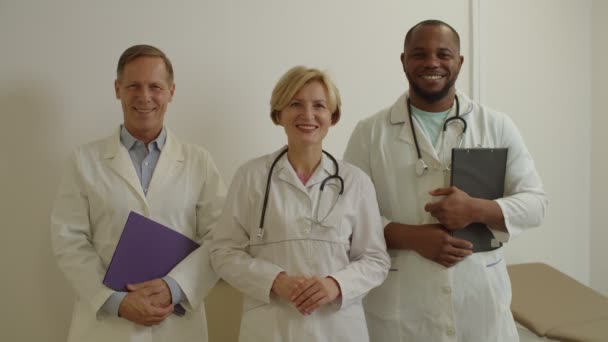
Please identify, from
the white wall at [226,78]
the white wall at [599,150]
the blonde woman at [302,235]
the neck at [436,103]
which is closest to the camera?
the blonde woman at [302,235]

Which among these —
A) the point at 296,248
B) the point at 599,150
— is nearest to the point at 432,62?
the point at 296,248

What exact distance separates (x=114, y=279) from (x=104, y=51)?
1001mm

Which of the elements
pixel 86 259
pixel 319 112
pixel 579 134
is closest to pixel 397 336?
pixel 319 112

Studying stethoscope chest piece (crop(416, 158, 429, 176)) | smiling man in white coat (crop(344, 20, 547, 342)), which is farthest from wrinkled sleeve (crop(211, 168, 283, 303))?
stethoscope chest piece (crop(416, 158, 429, 176))

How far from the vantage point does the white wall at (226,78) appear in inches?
75.6

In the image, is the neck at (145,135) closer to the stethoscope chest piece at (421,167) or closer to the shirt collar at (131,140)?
the shirt collar at (131,140)

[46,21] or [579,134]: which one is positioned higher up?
[46,21]

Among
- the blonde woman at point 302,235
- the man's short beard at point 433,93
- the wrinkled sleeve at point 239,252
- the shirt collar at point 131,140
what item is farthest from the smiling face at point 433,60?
the shirt collar at point 131,140

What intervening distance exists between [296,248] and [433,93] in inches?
28.7

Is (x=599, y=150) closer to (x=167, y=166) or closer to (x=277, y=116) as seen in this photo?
(x=277, y=116)

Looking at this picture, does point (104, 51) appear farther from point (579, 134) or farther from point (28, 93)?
point (579, 134)

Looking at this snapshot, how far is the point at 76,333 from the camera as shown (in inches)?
61.4

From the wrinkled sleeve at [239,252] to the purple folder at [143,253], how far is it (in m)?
0.18

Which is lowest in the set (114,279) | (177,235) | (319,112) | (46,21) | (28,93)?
(114,279)
